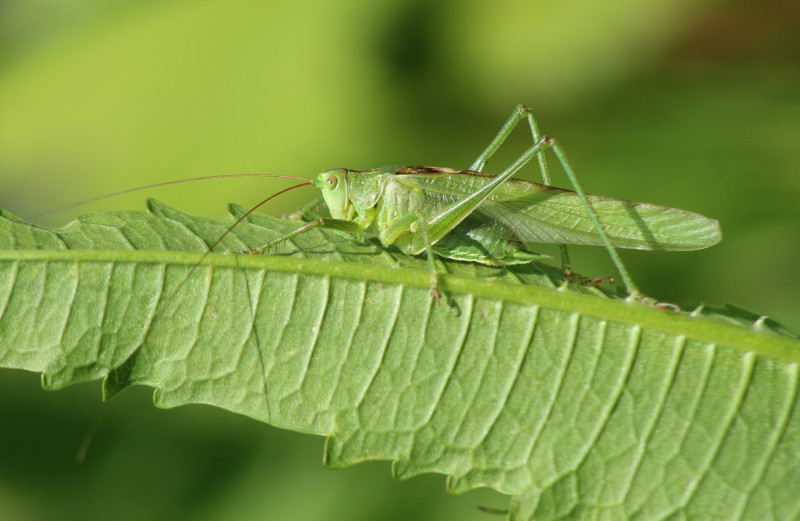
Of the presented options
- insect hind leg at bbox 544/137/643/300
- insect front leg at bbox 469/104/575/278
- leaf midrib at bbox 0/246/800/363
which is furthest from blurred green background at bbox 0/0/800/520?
leaf midrib at bbox 0/246/800/363

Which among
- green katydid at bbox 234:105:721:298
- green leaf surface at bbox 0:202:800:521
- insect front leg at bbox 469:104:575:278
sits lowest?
green leaf surface at bbox 0:202:800:521

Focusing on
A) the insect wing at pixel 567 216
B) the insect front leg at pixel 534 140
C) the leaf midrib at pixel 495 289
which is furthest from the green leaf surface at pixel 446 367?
the insect front leg at pixel 534 140

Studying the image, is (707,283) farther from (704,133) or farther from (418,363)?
(418,363)

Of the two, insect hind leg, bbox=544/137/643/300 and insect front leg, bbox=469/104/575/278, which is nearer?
insect hind leg, bbox=544/137/643/300

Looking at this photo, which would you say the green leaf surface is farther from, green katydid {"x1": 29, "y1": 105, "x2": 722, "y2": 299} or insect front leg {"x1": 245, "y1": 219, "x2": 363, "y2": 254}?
green katydid {"x1": 29, "y1": 105, "x2": 722, "y2": 299}

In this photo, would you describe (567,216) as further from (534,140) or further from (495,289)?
(495,289)

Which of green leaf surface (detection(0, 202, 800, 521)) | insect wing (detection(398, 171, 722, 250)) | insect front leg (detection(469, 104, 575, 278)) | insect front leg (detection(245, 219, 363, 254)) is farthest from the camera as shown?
insect front leg (detection(469, 104, 575, 278))

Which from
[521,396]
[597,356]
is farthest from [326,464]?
[597,356]

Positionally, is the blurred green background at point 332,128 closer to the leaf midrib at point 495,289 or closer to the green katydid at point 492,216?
the green katydid at point 492,216
